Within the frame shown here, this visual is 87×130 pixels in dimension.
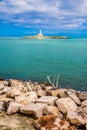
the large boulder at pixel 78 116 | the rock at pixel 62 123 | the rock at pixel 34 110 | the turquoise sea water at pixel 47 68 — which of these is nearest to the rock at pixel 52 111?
A: the rock at pixel 34 110

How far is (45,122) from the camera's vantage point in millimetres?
12578

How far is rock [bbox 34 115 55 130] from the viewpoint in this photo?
12168 millimetres

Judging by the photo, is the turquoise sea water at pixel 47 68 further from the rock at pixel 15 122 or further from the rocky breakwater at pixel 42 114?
the rock at pixel 15 122

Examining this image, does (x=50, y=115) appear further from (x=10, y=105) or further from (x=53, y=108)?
(x=10, y=105)

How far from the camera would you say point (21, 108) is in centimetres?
1430

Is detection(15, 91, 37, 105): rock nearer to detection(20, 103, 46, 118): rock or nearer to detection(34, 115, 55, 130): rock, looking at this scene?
detection(20, 103, 46, 118): rock

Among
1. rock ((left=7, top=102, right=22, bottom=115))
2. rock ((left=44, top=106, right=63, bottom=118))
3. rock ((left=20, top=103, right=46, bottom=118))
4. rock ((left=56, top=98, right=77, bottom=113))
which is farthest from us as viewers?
rock ((left=7, top=102, right=22, bottom=115))

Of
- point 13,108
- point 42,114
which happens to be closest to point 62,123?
point 42,114

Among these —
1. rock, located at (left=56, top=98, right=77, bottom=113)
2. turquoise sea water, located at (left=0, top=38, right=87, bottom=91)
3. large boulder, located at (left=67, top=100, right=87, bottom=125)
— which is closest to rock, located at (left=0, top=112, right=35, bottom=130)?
rock, located at (left=56, top=98, right=77, bottom=113)

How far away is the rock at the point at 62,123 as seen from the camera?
1211cm

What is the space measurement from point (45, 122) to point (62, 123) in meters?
0.81

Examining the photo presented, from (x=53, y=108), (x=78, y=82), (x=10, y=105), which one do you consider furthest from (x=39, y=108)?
(x=78, y=82)

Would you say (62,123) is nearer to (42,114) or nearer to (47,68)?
(42,114)

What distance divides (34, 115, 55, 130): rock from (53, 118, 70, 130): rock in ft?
0.75
